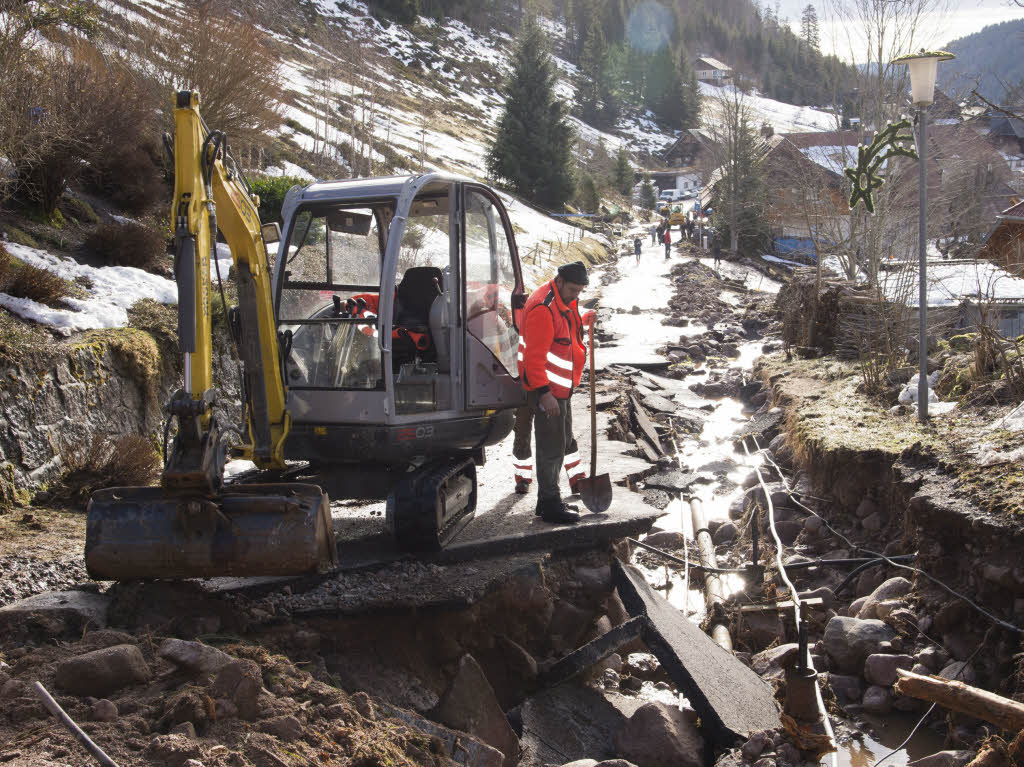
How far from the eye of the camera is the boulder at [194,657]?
3957 millimetres

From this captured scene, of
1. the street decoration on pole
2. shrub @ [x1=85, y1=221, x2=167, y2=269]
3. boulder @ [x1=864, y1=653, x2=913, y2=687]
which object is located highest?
the street decoration on pole

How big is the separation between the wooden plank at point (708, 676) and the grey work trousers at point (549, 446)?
1.09m

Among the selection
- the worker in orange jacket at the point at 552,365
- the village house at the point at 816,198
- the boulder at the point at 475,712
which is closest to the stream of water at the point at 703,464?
the boulder at the point at 475,712

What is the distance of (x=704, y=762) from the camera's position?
5004mm

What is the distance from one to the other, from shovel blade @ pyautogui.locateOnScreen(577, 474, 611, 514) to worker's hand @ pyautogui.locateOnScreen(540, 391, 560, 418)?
837mm

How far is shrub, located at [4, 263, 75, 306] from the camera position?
27.0ft

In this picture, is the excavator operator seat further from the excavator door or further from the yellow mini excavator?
the excavator door

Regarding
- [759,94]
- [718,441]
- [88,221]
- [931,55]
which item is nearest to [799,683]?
[931,55]

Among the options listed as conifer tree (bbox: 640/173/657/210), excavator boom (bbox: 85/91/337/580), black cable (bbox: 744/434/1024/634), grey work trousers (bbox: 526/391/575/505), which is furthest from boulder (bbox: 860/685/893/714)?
conifer tree (bbox: 640/173/657/210)

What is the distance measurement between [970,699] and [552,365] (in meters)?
3.56

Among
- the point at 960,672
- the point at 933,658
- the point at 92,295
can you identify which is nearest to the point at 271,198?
the point at 92,295

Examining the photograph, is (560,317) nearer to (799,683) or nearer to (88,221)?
(799,683)

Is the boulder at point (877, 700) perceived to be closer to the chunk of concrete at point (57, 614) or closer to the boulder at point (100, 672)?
the boulder at point (100, 672)

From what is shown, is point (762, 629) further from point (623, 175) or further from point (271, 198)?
point (623, 175)
